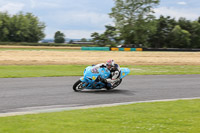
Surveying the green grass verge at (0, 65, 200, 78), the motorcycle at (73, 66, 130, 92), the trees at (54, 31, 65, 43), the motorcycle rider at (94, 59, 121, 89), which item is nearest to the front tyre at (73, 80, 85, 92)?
the motorcycle at (73, 66, 130, 92)

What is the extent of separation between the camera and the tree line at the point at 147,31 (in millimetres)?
72812

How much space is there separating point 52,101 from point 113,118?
3783mm

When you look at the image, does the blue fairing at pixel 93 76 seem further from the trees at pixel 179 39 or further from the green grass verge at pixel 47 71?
the trees at pixel 179 39

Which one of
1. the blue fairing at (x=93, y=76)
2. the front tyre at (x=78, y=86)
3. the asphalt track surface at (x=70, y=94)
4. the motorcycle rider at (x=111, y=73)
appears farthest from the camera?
the motorcycle rider at (x=111, y=73)

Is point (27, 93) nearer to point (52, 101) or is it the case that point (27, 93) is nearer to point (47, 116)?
point (52, 101)

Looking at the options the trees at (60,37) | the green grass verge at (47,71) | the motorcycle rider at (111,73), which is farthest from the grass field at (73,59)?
the trees at (60,37)

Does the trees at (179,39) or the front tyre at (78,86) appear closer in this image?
the front tyre at (78,86)

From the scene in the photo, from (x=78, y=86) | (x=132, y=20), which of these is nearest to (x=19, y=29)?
(x=132, y=20)

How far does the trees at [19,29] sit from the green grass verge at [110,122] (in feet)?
249

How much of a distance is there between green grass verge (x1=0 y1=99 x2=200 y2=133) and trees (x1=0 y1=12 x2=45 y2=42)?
75977 millimetres

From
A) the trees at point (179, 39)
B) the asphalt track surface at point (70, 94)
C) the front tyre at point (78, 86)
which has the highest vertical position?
the trees at point (179, 39)

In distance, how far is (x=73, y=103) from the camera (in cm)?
1020

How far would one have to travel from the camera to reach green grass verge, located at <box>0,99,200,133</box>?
6.00 metres

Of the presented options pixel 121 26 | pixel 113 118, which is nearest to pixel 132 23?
pixel 121 26
